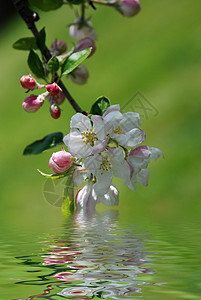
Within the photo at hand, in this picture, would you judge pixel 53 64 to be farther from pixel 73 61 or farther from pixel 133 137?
pixel 133 137

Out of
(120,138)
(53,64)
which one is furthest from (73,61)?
(120,138)

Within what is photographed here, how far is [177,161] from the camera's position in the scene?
6.94ft

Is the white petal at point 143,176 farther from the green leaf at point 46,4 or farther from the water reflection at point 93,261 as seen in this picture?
the green leaf at point 46,4

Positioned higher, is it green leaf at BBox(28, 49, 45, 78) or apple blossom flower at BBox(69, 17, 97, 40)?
apple blossom flower at BBox(69, 17, 97, 40)

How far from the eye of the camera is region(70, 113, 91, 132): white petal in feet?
1.52

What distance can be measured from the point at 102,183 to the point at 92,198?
0.15 feet

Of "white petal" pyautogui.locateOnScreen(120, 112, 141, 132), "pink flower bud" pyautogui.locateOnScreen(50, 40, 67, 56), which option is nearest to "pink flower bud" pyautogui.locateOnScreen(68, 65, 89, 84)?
"pink flower bud" pyautogui.locateOnScreen(50, 40, 67, 56)

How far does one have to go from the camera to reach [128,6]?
69cm

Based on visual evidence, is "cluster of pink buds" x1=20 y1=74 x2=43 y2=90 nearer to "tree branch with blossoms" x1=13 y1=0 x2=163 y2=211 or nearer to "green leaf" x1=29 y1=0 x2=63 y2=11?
"tree branch with blossoms" x1=13 y1=0 x2=163 y2=211

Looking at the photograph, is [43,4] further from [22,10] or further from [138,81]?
[138,81]

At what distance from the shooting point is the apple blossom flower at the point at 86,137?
0.45 meters

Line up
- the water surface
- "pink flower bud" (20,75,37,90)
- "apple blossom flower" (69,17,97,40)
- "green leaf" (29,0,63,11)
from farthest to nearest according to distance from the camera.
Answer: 1. "apple blossom flower" (69,17,97,40)
2. "green leaf" (29,0,63,11)
3. "pink flower bud" (20,75,37,90)
4. the water surface

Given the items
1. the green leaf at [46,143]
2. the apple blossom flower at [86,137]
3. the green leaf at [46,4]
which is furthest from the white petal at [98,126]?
the green leaf at [46,4]

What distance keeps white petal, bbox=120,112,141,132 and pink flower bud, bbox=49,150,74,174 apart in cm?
6
